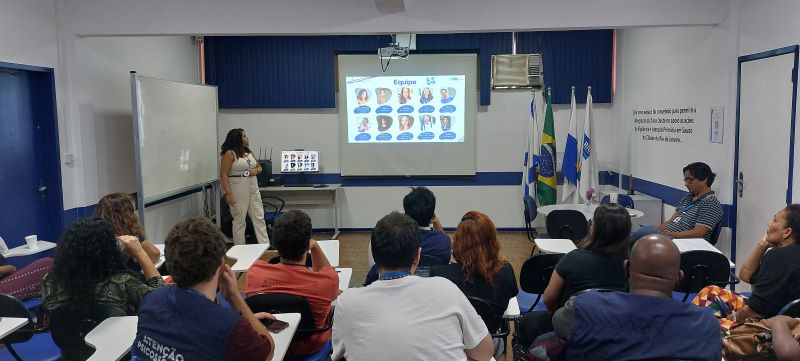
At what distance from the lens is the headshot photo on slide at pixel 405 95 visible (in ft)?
26.0

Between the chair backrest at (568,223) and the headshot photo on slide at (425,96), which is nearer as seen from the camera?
the chair backrest at (568,223)

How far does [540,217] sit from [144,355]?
6783 mm

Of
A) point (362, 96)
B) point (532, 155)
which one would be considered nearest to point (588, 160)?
point (532, 155)

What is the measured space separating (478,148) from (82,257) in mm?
6262

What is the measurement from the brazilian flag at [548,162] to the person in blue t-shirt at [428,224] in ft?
12.0

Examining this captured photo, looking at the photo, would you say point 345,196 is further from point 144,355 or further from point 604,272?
point 144,355

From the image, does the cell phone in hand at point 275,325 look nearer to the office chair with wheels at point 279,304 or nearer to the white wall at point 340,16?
the office chair with wheels at point 279,304

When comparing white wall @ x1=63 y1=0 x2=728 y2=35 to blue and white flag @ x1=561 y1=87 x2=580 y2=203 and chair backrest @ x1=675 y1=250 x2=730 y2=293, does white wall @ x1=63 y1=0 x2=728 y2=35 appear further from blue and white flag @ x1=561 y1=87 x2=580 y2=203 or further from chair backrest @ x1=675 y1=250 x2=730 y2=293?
chair backrest @ x1=675 y1=250 x2=730 y2=293

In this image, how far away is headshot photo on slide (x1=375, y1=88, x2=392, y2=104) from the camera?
7.94 meters

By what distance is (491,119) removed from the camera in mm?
8008

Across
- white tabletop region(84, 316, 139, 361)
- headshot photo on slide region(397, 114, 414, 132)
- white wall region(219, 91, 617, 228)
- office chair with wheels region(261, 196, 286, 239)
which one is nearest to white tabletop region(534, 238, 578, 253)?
white tabletop region(84, 316, 139, 361)

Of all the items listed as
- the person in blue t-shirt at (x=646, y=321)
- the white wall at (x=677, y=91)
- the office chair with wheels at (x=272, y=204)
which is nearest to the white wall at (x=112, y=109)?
the office chair with wheels at (x=272, y=204)

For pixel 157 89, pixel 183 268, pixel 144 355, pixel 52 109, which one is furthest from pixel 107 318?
pixel 157 89

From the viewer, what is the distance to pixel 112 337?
2256 millimetres
